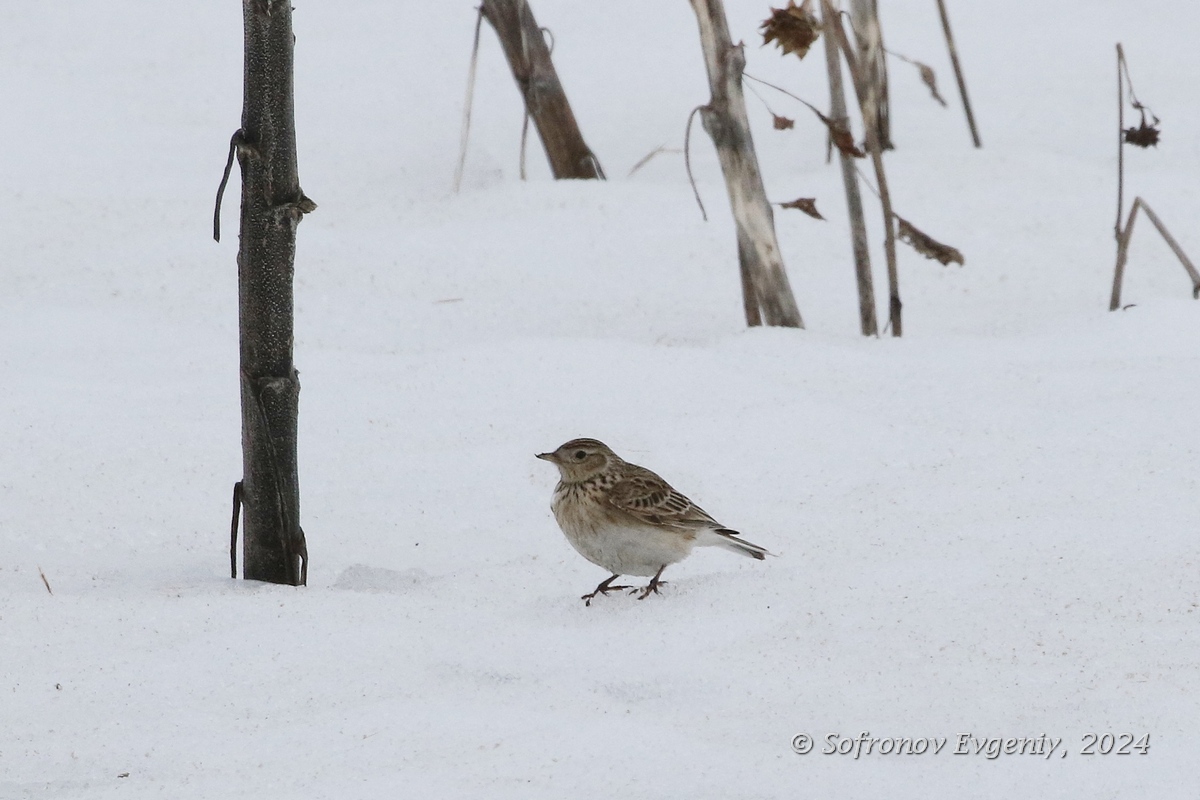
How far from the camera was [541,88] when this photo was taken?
745cm

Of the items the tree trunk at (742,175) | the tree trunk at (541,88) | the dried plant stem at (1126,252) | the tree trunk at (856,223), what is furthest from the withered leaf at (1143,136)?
the tree trunk at (541,88)

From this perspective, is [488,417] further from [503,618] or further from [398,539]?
[503,618]

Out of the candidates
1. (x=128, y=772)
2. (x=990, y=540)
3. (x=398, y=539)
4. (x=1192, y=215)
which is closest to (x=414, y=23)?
(x=1192, y=215)

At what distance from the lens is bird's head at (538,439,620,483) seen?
12.8 ft

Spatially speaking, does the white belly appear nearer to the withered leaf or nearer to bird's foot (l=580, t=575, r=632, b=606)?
bird's foot (l=580, t=575, r=632, b=606)

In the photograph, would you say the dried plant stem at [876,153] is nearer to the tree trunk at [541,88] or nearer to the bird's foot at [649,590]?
the tree trunk at [541,88]

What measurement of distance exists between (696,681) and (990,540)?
4.04 feet

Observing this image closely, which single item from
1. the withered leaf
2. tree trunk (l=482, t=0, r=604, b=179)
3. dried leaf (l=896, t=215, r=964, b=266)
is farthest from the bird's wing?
tree trunk (l=482, t=0, r=604, b=179)

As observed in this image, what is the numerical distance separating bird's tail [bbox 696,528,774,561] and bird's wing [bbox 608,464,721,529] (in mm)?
26

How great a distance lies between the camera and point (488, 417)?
497 centimetres

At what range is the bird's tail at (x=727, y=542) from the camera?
378 cm

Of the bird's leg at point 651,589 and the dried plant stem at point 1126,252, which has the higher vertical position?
the dried plant stem at point 1126,252

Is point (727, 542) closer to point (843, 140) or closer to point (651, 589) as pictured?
point (651, 589)

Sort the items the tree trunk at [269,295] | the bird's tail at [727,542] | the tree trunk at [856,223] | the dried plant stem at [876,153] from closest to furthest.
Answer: the tree trunk at [269,295] < the bird's tail at [727,542] < the dried plant stem at [876,153] < the tree trunk at [856,223]
